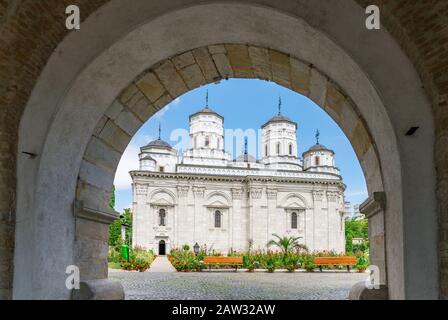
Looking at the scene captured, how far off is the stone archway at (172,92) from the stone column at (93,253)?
0.03 meters

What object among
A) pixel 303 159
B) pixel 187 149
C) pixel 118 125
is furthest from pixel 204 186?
pixel 118 125

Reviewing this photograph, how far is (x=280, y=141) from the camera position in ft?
192

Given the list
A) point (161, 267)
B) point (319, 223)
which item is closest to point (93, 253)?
point (161, 267)

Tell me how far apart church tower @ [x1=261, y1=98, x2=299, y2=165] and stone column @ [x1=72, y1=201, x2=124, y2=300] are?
170 ft

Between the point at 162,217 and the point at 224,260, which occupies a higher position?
the point at 162,217

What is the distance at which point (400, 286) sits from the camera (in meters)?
4.61

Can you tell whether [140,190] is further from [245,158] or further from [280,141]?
[280,141]

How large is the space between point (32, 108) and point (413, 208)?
404 cm

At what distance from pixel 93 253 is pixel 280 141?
5313cm

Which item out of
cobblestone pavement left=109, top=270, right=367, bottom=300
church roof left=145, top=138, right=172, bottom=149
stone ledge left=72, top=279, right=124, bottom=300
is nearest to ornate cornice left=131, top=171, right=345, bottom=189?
church roof left=145, top=138, right=172, bottom=149

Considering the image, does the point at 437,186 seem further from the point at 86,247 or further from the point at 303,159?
the point at 303,159

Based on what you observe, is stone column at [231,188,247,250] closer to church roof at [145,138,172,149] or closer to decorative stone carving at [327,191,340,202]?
decorative stone carving at [327,191,340,202]

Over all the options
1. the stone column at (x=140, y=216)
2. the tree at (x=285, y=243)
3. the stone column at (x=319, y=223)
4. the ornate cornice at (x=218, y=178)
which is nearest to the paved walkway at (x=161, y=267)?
the tree at (x=285, y=243)

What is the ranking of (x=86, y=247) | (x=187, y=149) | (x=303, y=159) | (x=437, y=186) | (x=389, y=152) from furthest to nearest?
1. (x=303, y=159)
2. (x=187, y=149)
3. (x=86, y=247)
4. (x=389, y=152)
5. (x=437, y=186)
